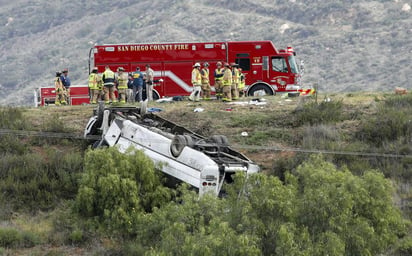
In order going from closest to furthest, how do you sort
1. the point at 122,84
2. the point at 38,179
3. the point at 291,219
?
the point at 291,219 → the point at 38,179 → the point at 122,84

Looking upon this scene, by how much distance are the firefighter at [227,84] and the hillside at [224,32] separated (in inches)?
1977

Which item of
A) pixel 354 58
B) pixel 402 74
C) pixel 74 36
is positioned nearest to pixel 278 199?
pixel 402 74

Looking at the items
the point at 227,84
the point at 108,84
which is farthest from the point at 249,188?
the point at 108,84

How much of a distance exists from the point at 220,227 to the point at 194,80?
18.3 m

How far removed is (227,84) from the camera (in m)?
31.8

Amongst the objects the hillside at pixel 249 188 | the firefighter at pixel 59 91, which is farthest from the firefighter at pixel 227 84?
the firefighter at pixel 59 91

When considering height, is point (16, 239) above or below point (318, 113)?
below

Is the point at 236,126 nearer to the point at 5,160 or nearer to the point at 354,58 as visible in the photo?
the point at 5,160

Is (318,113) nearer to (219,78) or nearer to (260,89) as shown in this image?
(219,78)

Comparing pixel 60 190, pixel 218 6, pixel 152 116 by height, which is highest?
pixel 218 6

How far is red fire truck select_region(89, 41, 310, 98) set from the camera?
37312 mm

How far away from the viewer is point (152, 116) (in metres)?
23.4

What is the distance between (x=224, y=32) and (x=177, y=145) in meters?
90.5

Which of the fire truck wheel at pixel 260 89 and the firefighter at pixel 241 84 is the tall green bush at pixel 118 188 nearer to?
the firefighter at pixel 241 84
